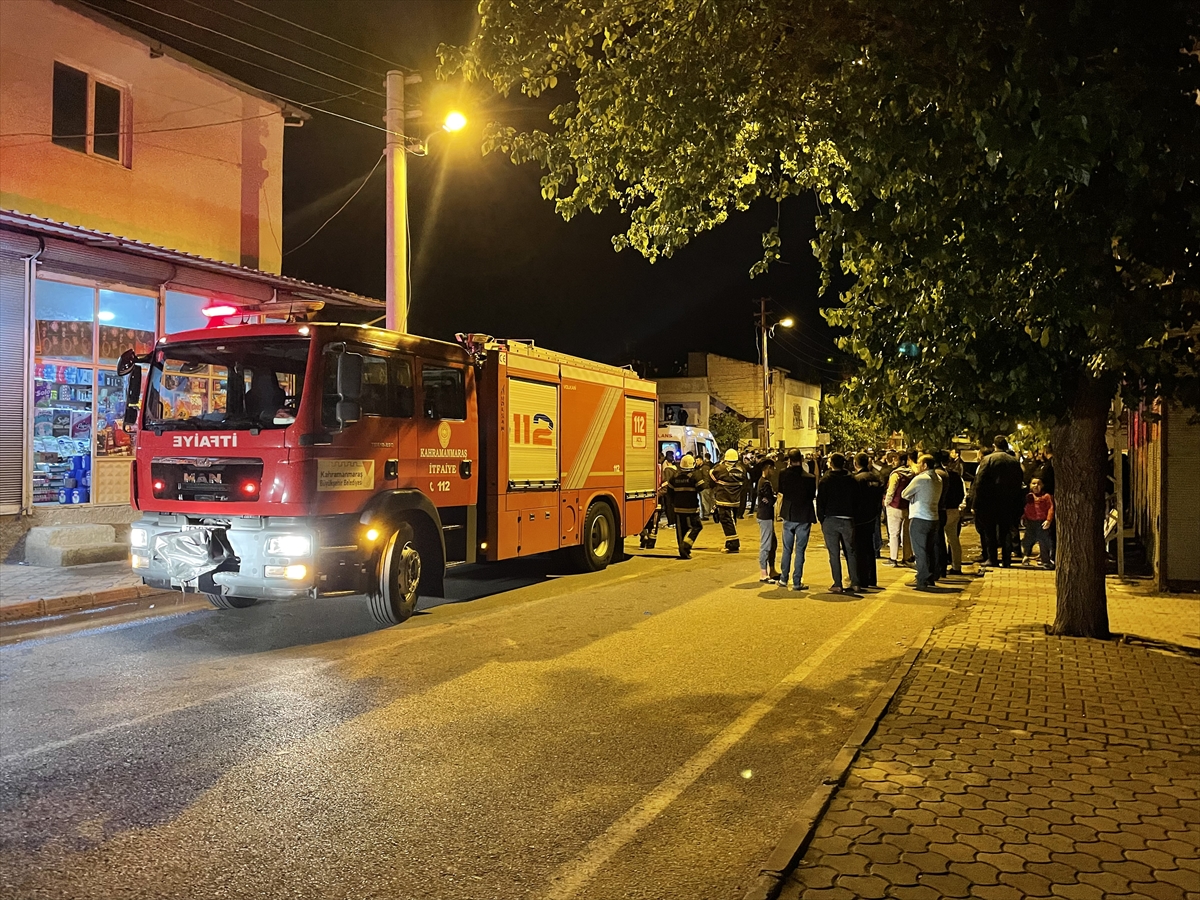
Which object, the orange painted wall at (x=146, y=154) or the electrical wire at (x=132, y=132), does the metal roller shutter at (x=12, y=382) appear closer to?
the orange painted wall at (x=146, y=154)

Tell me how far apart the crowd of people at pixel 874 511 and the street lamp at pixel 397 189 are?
4.98 m

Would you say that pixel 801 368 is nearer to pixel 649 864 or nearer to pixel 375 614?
pixel 375 614

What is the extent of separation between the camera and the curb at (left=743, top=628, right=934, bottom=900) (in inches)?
139

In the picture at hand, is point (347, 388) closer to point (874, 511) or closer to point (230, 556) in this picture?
point (230, 556)

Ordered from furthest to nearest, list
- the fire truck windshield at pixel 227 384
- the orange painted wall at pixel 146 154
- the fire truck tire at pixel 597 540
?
the orange painted wall at pixel 146 154 < the fire truck tire at pixel 597 540 < the fire truck windshield at pixel 227 384

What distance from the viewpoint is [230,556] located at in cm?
819

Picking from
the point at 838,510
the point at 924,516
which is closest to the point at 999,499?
the point at 924,516

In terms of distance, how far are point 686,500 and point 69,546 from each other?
8.88 metres

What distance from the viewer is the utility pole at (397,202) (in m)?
13.4

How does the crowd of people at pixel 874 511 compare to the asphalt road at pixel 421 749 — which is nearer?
the asphalt road at pixel 421 749

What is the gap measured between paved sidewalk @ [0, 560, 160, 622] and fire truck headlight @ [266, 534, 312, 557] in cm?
347

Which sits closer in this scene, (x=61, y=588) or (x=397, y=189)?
(x=61, y=588)

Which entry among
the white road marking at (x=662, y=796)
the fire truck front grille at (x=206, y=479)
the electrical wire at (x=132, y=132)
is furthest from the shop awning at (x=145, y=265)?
the white road marking at (x=662, y=796)

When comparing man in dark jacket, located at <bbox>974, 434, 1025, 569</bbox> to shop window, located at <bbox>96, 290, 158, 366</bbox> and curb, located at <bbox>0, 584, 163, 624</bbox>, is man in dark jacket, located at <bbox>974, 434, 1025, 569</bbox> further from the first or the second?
shop window, located at <bbox>96, 290, 158, 366</bbox>
